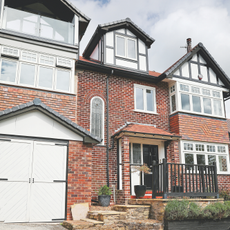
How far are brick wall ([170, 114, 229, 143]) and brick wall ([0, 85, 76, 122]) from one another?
550cm

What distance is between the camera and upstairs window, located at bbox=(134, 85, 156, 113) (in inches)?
543

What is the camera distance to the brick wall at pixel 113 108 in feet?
38.7

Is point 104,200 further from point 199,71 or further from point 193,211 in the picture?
point 199,71

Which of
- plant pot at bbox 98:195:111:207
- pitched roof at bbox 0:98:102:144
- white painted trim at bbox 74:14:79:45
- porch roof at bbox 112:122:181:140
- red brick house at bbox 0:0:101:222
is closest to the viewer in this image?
red brick house at bbox 0:0:101:222

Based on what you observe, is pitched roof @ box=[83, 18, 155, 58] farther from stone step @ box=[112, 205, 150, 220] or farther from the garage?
stone step @ box=[112, 205, 150, 220]

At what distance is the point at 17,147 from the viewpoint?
28.1 ft

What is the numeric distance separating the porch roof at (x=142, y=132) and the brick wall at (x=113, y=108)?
502mm

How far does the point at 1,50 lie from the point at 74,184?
20.5 feet

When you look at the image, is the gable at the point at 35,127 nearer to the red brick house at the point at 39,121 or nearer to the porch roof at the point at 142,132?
the red brick house at the point at 39,121

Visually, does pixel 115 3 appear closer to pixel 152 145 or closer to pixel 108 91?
pixel 108 91

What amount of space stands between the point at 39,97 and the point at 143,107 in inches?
217

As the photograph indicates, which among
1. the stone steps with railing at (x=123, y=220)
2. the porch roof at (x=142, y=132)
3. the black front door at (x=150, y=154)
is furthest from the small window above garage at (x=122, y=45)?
the stone steps with railing at (x=123, y=220)

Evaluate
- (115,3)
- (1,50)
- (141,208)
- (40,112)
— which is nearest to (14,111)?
(40,112)

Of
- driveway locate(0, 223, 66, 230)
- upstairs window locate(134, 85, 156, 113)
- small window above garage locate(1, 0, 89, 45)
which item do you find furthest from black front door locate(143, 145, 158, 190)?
small window above garage locate(1, 0, 89, 45)
